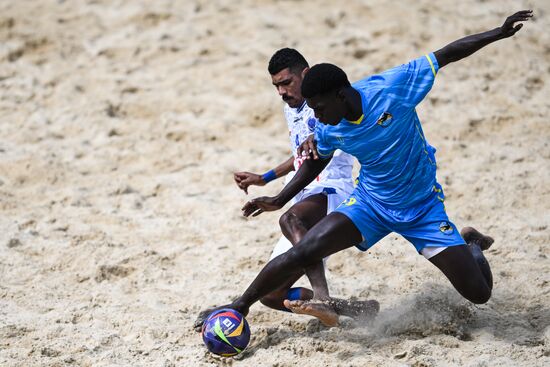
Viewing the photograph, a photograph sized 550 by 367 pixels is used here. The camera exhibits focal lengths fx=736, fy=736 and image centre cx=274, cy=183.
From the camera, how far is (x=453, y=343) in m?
4.61

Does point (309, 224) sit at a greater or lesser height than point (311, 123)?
lesser

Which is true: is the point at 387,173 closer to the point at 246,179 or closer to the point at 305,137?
the point at 305,137

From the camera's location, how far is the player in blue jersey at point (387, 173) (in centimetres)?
445

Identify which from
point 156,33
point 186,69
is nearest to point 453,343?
point 186,69

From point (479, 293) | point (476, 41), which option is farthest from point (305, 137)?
point (479, 293)

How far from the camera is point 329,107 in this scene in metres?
4.36

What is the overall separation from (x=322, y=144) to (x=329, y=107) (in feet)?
1.14

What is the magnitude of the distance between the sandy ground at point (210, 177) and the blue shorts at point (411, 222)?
0.65 metres

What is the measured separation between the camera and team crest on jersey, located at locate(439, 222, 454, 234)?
4.56m

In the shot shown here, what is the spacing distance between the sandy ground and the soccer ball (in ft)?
0.36

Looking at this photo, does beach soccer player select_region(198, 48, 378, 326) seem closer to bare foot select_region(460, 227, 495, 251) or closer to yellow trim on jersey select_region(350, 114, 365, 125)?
yellow trim on jersey select_region(350, 114, 365, 125)

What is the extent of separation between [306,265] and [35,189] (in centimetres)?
372

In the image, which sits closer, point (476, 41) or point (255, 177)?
point (476, 41)

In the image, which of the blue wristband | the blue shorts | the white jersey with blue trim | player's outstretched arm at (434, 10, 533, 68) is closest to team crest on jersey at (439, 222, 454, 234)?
the blue shorts
